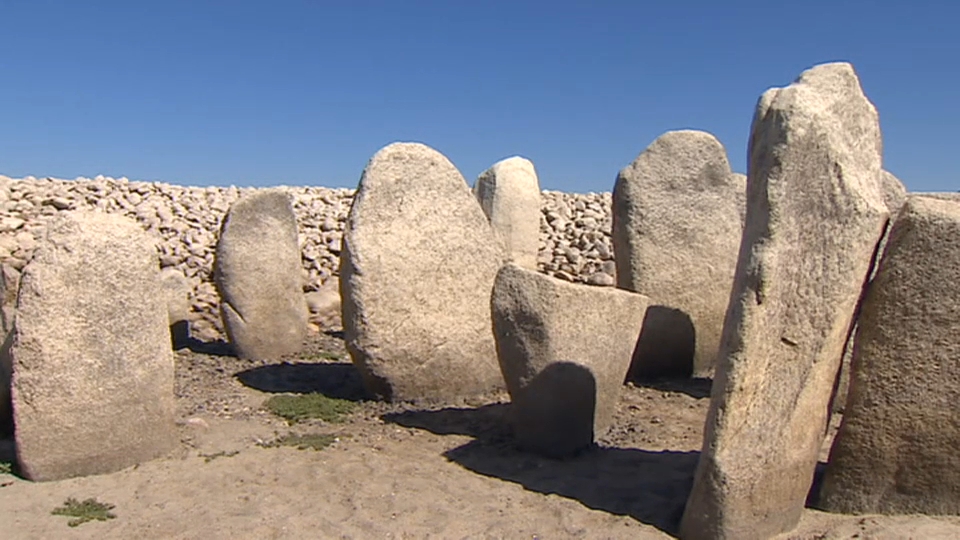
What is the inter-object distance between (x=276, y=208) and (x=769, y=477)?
5.72 m

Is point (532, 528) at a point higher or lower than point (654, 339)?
lower

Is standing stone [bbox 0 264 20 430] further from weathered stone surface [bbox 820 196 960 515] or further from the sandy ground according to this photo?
weathered stone surface [bbox 820 196 960 515]

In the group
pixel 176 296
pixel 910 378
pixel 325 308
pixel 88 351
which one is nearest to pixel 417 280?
pixel 88 351

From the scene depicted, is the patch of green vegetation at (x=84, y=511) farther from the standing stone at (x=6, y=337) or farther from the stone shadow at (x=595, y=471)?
the stone shadow at (x=595, y=471)

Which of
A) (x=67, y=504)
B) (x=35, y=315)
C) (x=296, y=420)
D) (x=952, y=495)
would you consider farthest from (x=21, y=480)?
(x=952, y=495)

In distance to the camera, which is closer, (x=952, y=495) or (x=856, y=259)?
(x=856, y=259)

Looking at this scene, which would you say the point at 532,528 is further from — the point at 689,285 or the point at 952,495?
the point at 689,285

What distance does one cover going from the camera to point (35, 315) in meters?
4.59

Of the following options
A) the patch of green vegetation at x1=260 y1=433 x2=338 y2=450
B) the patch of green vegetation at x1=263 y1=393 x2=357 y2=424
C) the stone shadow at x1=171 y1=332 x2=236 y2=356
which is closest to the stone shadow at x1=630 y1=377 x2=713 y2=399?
the patch of green vegetation at x1=263 y1=393 x2=357 y2=424

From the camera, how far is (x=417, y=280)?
254 inches

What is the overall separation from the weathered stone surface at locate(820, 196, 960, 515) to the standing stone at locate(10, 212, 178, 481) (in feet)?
11.9

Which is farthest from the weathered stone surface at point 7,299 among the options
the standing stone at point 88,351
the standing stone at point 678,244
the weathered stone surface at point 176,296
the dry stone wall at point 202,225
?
the standing stone at point 678,244

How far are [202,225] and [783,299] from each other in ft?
33.3

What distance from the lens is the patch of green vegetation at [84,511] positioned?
Answer: 420cm
